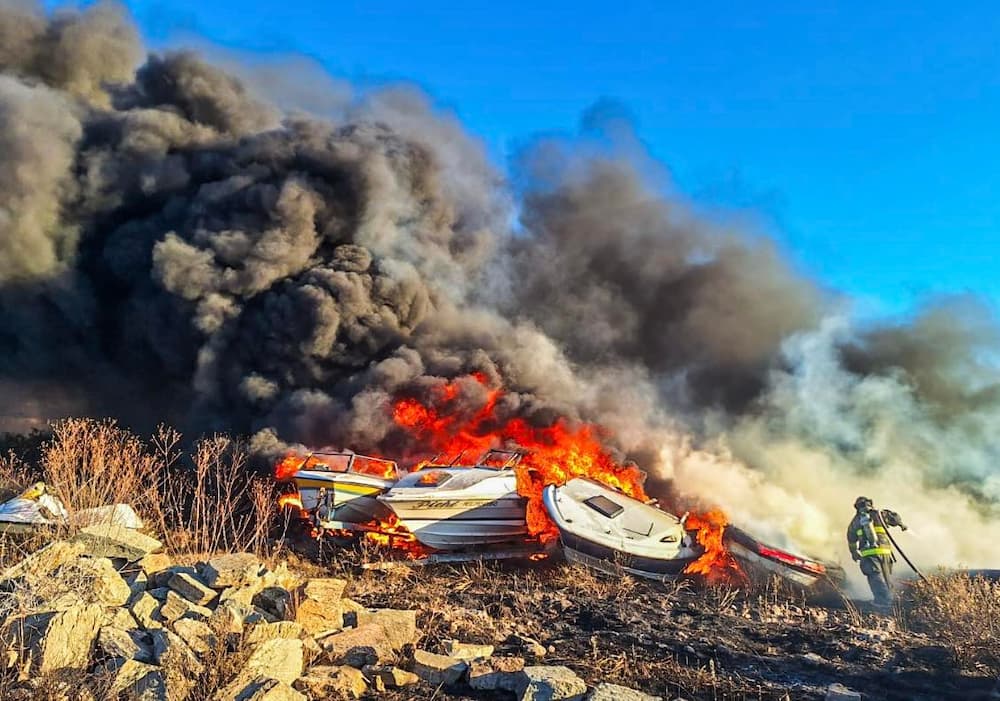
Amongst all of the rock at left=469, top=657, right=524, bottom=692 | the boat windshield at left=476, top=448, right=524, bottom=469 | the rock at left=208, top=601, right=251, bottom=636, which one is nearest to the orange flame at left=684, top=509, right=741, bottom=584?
the boat windshield at left=476, top=448, right=524, bottom=469

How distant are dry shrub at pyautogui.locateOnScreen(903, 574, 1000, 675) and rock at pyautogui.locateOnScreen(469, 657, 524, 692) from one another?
591 centimetres

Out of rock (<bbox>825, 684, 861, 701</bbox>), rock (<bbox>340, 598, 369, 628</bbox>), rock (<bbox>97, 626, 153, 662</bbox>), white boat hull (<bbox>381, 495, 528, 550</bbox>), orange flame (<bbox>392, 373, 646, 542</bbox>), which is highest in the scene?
orange flame (<bbox>392, 373, 646, 542</bbox>)

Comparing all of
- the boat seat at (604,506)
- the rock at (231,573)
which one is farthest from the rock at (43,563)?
the boat seat at (604,506)

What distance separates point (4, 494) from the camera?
15695mm

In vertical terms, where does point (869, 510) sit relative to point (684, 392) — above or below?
below

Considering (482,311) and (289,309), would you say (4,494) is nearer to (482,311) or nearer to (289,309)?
(289,309)

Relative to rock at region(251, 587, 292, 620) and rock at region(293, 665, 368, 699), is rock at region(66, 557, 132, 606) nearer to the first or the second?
rock at region(251, 587, 292, 620)

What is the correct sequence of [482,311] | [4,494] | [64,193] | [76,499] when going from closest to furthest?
[76,499] → [4,494] → [64,193] → [482,311]

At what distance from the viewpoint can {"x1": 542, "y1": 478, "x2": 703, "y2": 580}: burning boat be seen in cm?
1470

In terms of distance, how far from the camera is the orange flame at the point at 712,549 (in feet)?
52.1

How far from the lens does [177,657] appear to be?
6.50 m

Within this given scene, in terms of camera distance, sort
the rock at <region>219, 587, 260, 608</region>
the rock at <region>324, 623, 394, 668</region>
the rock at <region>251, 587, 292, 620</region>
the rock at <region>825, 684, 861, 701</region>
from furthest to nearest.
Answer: the rock at <region>251, 587, 292, 620</region>
the rock at <region>219, 587, 260, 608</region>
the rock at <region>324, 623, 394, 668</region>
the rock at <region>825, 684, 861, 701</region>

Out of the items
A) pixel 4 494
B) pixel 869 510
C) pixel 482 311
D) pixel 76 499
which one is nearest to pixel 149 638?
pixel 76 499

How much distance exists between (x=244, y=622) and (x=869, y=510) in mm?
12826
